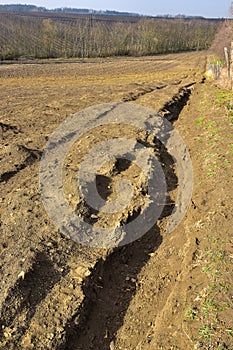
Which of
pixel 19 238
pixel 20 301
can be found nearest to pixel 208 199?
pixel 19 238

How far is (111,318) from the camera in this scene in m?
5.30

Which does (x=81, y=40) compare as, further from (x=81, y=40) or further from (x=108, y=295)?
(x=108, y=295)

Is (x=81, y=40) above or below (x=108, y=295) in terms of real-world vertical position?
above

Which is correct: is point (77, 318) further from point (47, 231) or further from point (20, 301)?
point (47, 231)

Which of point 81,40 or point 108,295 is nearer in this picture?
point 108,295

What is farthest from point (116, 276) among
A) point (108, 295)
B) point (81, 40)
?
point (81, 40)

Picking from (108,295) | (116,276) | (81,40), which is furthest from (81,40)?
(108,295)

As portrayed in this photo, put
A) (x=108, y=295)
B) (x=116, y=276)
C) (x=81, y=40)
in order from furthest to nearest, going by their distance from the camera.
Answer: (x=81, y=40), (x=116, y=276), (x=108, y=295)

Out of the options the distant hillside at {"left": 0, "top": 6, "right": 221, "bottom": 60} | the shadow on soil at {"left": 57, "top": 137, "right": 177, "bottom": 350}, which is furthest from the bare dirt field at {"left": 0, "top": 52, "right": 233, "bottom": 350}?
the distant hillside at {"left": 0, "top": 6, "right": 221, "bottom": 60}

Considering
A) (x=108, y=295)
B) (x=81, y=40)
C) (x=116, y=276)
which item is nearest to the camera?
(x=108, y=295)

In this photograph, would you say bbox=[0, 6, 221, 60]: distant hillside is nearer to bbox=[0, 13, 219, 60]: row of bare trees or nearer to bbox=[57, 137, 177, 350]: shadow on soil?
bbox=[0, 13, 219, 60]: row of bare trees

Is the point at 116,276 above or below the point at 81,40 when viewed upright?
below

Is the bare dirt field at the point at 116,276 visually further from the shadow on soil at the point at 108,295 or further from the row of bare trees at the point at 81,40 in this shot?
the row of bare trees at the point at 81,40

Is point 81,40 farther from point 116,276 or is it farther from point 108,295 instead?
point 108,295
